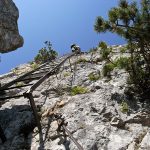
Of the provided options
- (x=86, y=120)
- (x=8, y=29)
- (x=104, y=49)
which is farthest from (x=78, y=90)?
(x=8, y=29)

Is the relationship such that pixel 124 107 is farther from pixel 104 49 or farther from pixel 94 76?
pixel 94 76

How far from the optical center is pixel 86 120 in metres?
10.9

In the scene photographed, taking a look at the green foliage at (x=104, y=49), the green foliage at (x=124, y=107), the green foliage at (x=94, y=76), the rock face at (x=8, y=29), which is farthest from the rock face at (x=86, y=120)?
the rock face at (x=8, y=29)

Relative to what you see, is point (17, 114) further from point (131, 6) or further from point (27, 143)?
point (131, 6)

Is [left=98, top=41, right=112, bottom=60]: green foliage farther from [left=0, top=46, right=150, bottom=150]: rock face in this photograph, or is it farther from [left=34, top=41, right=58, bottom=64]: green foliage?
[left=34, top=41, right=58, bottom=64]: green foliage

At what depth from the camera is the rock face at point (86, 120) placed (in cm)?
967

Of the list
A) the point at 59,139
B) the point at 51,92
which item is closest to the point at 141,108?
the point at 59,139

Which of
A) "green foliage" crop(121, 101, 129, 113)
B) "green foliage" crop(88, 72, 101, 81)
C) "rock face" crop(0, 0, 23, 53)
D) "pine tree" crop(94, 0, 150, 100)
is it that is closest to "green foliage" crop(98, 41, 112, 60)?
"pine tree" crop(94, 0, 150, 100)

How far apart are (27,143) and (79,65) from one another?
394 inches

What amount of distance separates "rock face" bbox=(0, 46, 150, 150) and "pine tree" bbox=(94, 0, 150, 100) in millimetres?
820

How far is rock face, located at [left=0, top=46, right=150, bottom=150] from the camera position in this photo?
9.67 metres

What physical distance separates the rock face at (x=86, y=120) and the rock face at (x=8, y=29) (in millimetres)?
4112

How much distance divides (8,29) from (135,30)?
8.38 metres

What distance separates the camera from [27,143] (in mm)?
10586
